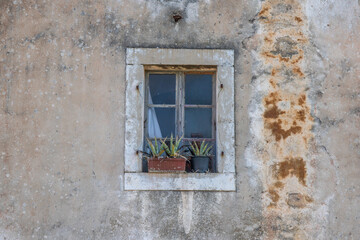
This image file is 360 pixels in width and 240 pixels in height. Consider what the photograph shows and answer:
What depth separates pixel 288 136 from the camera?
4.82 m

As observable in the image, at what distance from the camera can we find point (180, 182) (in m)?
4.71

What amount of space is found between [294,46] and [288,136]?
0.88 m

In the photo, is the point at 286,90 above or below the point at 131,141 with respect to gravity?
above

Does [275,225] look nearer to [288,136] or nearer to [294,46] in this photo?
[288,136]

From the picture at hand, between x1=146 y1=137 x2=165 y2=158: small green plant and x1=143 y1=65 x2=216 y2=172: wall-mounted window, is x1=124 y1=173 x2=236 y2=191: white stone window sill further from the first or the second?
x1=143 y1=65 x2=216 y2=172: wall-mounted window

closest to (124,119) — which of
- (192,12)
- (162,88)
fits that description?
(162,88)

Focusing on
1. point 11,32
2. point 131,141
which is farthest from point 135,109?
point 11,32

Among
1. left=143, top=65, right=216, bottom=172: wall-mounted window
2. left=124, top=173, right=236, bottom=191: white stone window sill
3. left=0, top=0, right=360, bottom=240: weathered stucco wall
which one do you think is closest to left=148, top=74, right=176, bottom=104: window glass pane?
left=143, top=65, right=216, bottom=172: wall-mounted window

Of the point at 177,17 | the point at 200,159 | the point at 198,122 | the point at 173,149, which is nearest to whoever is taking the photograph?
the point at 173,149

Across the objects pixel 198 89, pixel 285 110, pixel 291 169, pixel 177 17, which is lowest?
pixel 291 169

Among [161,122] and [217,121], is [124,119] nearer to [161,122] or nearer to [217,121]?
[161,122]

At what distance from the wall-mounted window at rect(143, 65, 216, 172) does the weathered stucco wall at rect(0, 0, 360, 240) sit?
0.99 ft

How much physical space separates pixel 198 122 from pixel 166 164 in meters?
0.61

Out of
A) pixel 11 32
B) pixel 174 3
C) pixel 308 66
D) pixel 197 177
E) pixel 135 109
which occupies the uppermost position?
pixel 174 3
